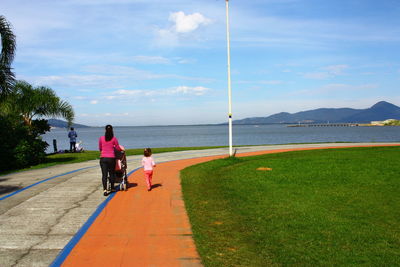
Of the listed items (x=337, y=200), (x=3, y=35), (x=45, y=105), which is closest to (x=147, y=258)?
(x=337, y=200)

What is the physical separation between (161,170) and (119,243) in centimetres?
896

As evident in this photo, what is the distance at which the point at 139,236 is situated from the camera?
599cm

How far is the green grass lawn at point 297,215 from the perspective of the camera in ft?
16.7

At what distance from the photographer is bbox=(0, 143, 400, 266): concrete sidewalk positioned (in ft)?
17.3

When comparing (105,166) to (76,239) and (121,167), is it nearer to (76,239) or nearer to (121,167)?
(121,167)

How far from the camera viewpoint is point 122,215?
292 inches

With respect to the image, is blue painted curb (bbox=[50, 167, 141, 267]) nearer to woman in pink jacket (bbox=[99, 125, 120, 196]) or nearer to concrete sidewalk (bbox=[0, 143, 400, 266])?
concrete sidewalk (bbox=[0, 143, 400, 266])

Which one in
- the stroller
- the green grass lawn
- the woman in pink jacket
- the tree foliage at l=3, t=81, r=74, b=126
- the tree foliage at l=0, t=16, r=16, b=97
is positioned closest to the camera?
the green grass lawn

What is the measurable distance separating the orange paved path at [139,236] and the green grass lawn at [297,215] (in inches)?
11.5

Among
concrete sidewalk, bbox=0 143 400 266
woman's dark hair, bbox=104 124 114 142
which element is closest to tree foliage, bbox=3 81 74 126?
concrete sidewalk, bbox=0 143 400 266

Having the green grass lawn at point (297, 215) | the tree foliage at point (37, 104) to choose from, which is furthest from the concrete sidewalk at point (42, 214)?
the tree foliage at point (37, 104)

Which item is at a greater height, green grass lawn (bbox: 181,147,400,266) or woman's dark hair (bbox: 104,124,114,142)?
woman's dark hair (bbox: 104,124,114,142)

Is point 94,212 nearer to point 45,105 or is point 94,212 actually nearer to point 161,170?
point 161,170

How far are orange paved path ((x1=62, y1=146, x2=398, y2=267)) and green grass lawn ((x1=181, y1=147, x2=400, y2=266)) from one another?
0.29m
